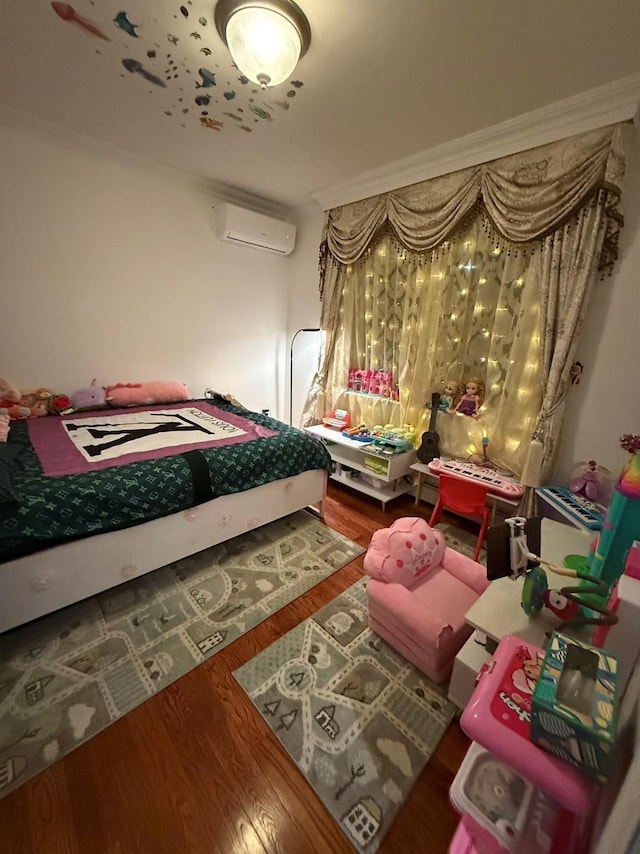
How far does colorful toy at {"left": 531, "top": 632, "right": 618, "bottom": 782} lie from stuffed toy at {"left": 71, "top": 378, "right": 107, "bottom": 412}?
3.11 metres

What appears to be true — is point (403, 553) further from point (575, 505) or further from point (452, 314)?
point (452, 314)

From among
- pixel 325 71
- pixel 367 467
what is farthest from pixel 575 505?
pixel 325 71

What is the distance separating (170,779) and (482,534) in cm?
194

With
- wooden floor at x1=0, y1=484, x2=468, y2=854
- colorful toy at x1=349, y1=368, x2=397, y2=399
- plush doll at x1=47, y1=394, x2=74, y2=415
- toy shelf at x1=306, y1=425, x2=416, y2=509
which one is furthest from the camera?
colorful toy at x1=349, y1=368, x2=397, y2=399

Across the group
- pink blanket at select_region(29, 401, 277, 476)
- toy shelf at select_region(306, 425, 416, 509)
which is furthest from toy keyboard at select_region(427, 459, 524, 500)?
pink blanket at select_region(29, 401, 277, 476)

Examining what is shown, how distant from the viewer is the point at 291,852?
3.12ft

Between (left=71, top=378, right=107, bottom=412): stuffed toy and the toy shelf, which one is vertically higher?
(left=71, top=378, right=107, bottom=412): stuffed toy

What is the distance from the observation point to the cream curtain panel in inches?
70.0

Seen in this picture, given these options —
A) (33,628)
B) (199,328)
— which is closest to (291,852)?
(33,628)

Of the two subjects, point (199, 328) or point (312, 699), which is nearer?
point (312, 699)

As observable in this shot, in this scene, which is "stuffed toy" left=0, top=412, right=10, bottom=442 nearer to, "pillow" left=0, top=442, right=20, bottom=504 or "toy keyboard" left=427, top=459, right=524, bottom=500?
"pillow" left=0, top=442, right=20, bottom=504

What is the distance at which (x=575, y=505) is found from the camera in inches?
72.3

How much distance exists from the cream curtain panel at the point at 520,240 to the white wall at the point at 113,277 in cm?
135

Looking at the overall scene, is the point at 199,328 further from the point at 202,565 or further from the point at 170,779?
the point at 170,779
